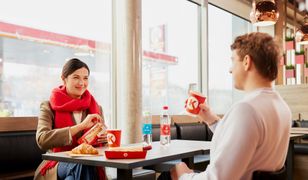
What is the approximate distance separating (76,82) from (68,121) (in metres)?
0.29

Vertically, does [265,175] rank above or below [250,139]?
below

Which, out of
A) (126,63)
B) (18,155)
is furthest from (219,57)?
(18,155)

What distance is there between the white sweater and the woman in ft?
3.71

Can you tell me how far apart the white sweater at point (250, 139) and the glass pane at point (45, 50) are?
7.97 ft

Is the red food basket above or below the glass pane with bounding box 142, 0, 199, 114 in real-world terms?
below

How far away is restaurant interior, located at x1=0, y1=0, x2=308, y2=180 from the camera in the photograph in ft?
10.5

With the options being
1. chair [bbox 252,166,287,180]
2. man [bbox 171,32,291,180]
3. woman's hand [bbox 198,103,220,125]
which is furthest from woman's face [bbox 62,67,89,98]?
chair [bbox 252,166,287,180]

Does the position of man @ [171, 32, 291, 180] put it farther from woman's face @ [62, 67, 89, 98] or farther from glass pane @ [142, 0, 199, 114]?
glass pane @ [142, 0, 199, 114]

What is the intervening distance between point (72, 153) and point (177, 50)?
3.92 meters

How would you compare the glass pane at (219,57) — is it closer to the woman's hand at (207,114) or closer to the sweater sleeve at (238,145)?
the woman's hand at (207,114)

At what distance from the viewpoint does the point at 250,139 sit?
122 cm

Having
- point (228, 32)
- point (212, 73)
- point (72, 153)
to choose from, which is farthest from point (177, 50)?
point (72, 153)

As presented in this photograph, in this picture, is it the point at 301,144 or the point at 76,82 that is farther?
the point at 301,144

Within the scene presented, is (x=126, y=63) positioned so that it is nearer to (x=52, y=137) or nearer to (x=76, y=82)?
(x=76, y=82)
